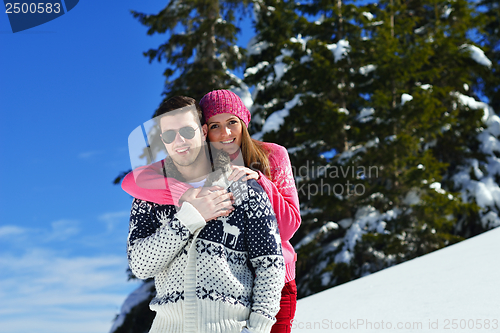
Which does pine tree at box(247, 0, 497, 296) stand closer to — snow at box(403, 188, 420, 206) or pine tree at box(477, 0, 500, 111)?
snow at box(403, 188, 420, 206)

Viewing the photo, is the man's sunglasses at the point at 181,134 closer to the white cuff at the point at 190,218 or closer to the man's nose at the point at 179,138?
the man's nose at the point at 179,138

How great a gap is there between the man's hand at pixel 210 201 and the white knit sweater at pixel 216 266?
0.03 m

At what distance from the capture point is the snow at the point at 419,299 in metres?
3.26

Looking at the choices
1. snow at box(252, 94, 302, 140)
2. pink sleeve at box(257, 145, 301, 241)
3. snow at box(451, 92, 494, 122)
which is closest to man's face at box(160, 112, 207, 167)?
pink sleeve at box(257, 145, 301, 241)

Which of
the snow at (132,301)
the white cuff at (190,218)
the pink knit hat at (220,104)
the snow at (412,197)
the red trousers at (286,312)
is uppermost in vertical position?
the pink knit hat at (220,104)

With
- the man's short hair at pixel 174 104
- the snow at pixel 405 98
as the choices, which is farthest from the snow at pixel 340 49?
the man's short hair at pixel 174 104

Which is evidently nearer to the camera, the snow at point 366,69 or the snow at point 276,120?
the snow at point 276,120

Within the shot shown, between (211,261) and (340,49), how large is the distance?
8962mm

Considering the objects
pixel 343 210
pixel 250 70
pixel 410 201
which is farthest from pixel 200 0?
pixel 410 201

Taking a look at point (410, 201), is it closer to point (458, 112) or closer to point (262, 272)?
point (458, 112)

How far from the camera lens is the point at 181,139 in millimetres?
1576

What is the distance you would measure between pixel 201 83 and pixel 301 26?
3.31 metres

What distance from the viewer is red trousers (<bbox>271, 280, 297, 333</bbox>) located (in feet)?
6.42

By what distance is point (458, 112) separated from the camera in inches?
420
